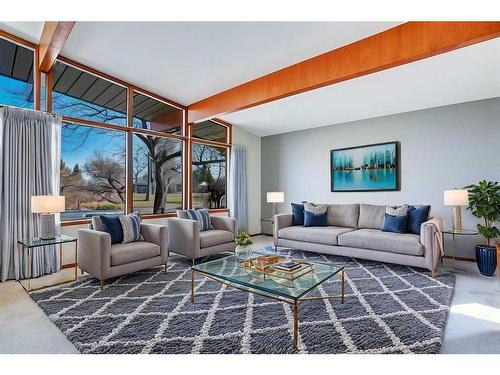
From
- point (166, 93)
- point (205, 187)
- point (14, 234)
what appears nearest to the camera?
point (14, 234)

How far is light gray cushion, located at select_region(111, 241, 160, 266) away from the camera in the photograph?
125 inches

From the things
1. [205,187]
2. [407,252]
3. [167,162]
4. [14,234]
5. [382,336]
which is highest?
[167,162]

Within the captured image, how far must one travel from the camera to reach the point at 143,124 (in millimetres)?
4875

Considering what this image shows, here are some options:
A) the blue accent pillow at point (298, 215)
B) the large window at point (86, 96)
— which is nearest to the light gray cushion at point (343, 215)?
the blue accent pillow at point (298, 215)

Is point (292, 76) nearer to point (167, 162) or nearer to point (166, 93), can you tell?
point (166, 93)

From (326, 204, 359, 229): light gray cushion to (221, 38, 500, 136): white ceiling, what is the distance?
5.40 ft

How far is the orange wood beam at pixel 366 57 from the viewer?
2.37 meters

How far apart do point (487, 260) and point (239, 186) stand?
4243 mm

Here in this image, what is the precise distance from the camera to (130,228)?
3.61 meters

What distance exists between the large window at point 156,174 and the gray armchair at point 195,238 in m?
0.84

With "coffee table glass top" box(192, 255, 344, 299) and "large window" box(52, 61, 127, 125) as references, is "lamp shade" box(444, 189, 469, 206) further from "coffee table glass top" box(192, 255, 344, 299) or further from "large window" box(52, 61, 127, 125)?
"large window" box(52, 61, 127, 125)

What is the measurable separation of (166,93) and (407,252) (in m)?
4.37

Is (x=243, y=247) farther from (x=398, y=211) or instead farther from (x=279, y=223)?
(x=398, y=211)
